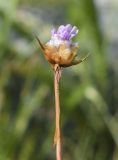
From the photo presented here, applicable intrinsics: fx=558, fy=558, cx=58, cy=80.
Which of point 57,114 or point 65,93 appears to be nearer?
point 57,114

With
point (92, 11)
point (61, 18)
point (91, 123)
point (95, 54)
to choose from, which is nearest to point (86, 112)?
point (91, 123)

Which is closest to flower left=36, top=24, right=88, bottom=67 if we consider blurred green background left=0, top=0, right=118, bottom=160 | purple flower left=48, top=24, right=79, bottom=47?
purple flower left=48, top=24, right=79, bottom=47

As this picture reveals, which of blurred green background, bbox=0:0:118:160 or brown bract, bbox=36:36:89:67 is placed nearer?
brown bract, bbox=36:36:89:67

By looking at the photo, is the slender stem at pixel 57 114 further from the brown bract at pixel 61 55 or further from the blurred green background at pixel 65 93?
the blurred green background at pixel 65 93

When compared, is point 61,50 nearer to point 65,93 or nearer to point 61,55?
point 61,55

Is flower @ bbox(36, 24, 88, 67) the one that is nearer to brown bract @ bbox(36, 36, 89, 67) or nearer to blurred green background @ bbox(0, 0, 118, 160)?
brown bract @ bbox(36, 36, 89, 67)

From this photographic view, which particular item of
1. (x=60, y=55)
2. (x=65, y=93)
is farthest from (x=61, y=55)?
(x=65, y=93)
